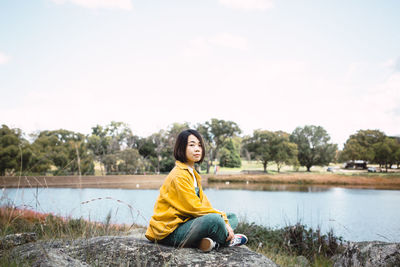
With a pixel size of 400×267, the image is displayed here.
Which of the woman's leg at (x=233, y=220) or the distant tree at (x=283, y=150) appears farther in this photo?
the distant tree at (x=283, y=150)

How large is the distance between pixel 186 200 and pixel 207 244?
1.23 ft

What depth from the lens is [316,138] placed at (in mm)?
37750

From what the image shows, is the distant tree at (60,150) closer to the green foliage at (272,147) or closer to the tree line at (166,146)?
the tree line at (166,146)

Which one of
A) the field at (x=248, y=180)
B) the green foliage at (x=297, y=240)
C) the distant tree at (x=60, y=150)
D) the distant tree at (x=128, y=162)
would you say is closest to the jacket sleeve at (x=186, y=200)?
the green foliage at (x=297, y=240)

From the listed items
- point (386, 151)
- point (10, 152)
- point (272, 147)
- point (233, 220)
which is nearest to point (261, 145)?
point (272, 147)

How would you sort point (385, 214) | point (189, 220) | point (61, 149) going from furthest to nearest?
point (61, 149) → point (385, 214) → point (189, 220)

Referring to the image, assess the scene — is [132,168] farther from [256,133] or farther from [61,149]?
[256,133]

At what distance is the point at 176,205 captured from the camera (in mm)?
2377

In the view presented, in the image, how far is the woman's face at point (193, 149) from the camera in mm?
2576

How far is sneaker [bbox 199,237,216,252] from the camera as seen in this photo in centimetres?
234

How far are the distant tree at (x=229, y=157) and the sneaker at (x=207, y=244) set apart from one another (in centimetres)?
4325

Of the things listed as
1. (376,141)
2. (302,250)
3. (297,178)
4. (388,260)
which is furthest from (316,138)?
(388,260)

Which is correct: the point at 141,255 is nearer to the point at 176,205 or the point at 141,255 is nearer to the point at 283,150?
the point at 176,205

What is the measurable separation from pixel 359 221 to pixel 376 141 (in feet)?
27.6
